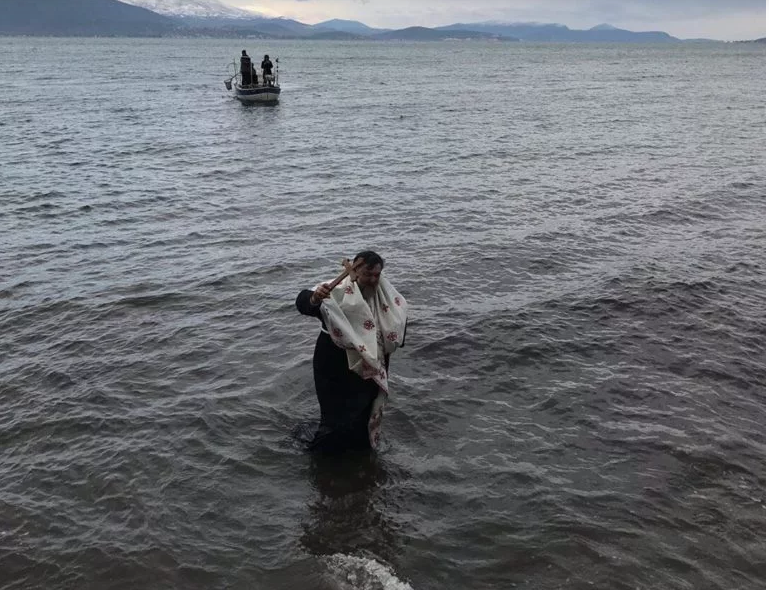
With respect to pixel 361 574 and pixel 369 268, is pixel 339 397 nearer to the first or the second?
pixel 369 268

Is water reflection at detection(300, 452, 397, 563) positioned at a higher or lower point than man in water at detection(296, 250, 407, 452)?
lower

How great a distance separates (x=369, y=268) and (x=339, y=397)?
1.46 m

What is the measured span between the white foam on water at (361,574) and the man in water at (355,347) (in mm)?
1354

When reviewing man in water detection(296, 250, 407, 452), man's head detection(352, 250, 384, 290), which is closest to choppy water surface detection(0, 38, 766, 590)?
man in water detection(296, 250, 407, 452)

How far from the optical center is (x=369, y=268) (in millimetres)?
5715

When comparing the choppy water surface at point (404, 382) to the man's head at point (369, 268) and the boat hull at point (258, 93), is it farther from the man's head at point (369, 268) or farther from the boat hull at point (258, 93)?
the boat hull at point (258, 93)

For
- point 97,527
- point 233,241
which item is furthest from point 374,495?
point 233,241

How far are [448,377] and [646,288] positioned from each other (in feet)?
16.3

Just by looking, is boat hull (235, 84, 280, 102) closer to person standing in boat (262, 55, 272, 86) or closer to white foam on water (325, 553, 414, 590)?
person standing in boat (262, 55, 272, 86)

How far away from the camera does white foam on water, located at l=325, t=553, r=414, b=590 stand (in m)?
5.33

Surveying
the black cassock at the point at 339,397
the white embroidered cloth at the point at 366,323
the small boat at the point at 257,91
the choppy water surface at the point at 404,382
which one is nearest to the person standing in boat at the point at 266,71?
the small boat at the point at 257,91

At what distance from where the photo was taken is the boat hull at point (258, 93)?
43.6 m

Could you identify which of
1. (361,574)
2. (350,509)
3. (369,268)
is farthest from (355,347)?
(361,574)

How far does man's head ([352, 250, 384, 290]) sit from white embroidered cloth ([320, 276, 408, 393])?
96 mm
